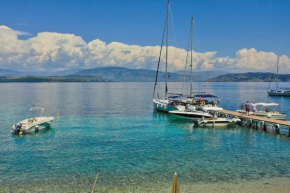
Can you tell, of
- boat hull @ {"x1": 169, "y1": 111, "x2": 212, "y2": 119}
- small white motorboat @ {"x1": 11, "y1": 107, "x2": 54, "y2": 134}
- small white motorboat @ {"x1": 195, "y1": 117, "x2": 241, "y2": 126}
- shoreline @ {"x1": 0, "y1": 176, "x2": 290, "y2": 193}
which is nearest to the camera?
shoreline @ {"x1": 0, "y1": 176, "x2": 290, "y2": 193}

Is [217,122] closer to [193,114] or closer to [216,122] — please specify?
[216,122]

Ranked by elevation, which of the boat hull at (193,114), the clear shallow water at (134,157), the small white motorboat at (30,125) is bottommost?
the clear shallow water at (134,157)

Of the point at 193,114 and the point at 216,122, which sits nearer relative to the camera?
the point at 216,122

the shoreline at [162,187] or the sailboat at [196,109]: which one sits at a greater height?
the sailboat at [196,109]

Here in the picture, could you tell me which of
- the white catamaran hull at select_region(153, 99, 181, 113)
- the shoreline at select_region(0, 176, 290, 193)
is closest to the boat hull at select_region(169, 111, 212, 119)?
the white catamaran hull at select_region(153, 99, 181, 113)

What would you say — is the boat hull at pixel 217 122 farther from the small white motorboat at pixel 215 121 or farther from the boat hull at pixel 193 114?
the boat hull at pixel 193 114

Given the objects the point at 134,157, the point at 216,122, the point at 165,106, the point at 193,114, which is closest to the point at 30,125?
the point at 134,157

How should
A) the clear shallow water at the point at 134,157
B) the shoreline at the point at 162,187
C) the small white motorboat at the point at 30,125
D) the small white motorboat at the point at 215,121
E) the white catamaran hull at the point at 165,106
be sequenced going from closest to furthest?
the shoreline at the point at 162,187 < the clear shallow water at the point at 134,157 < the small white motorboat at the point at 30,125 < the small white motorboat at the point at 215,121 < the white catamaran hull at the point at 165,106

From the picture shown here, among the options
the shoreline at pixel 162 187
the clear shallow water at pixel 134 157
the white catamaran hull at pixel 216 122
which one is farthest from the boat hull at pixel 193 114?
the shoreline at pixel 162 187

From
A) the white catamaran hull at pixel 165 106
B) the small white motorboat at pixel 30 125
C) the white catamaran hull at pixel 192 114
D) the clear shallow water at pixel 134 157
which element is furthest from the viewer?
the white catamaran hull at pixel 165 106

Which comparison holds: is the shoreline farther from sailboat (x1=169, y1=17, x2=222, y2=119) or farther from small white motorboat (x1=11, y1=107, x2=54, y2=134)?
sailboat (x1=169, y1=17, x2=222, y2=119)

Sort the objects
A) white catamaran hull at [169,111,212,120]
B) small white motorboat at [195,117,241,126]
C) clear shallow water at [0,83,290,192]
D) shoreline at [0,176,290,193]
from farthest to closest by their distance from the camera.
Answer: white catamaran hull at [169,111,212,120]
small white motorboat at [195,117,241,126]
clear shallow water at [0,83,290,192]
shoreline at [0,176,290,193]

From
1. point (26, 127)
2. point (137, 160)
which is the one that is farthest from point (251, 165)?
point (26, 127)

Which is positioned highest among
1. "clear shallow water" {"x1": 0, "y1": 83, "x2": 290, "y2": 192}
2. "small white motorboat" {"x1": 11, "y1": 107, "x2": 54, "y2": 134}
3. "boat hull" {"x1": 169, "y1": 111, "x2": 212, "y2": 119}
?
"boat hull" {"x1": 169, "y1": 111, "x2": 212, "y2": 119}
